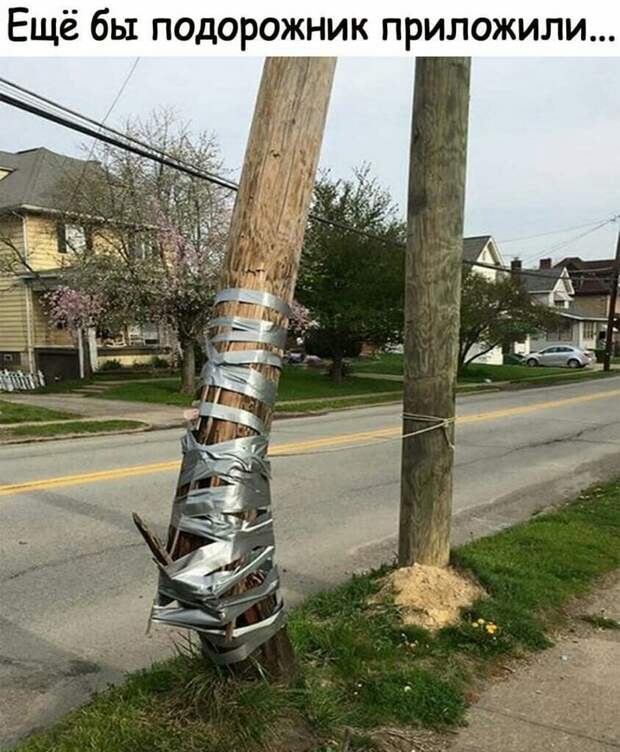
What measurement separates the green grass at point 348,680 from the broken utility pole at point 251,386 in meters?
0.20

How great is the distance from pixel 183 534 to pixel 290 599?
2.59m

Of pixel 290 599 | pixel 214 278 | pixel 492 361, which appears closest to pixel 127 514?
pixel 290 599

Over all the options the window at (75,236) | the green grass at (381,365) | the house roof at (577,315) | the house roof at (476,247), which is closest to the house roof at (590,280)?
the house roof at (577,315)

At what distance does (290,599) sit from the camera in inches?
193

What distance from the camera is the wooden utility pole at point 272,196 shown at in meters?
2.67

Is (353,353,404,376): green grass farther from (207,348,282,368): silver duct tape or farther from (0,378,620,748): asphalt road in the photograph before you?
(207,348,282,368): silver duct tape

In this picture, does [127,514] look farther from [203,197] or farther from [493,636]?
[203,197]

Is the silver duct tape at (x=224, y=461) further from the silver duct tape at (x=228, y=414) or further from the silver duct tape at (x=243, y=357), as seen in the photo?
the silver duct tape at (x=243, y=357)

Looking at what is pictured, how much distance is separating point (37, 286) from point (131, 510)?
21352 mm

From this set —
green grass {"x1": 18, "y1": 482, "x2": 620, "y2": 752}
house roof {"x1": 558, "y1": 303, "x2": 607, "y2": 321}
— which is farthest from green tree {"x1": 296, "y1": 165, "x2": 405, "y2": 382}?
house roof {"x1": 558, "y1": 303, "x2": 607, "y2": 321}

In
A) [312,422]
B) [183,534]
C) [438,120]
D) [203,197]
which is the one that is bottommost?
[312,422]

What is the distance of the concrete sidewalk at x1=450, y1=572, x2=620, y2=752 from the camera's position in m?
2.93

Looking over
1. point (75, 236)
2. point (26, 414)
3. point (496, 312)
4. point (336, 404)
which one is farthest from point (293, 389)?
point (496, 312)

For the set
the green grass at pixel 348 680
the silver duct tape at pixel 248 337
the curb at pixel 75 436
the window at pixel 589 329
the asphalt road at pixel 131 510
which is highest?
the window at pixel 589 329
